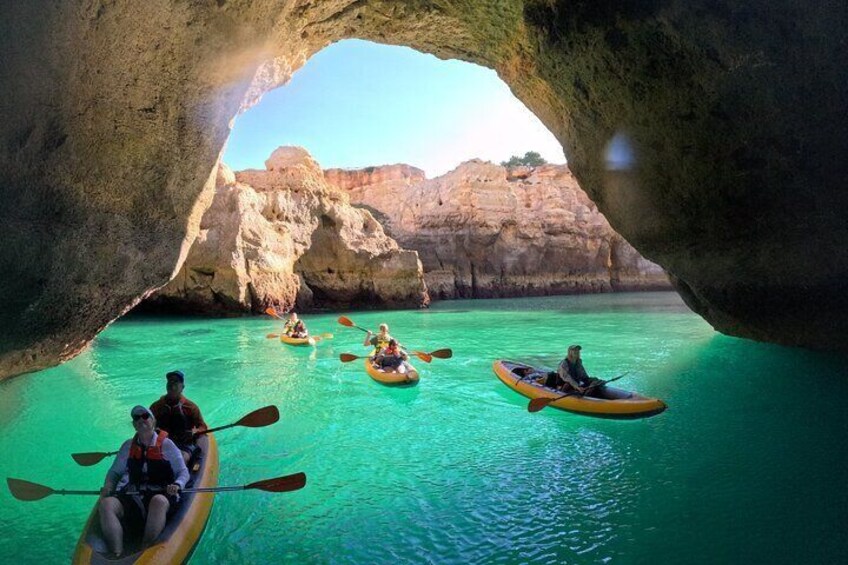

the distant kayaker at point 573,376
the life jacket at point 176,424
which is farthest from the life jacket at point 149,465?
the distant kayaker at point 573,376

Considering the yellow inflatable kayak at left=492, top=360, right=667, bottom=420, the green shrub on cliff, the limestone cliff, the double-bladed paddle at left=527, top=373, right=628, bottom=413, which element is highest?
the green shrub on cliff

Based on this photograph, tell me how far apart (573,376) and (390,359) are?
13.4 ft

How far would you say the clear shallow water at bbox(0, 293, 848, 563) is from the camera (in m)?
4.47

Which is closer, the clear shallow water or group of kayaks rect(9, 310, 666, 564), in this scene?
group of kayaks rect(9, 310, 666, 564)

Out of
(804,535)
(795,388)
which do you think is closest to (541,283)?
(795,388)

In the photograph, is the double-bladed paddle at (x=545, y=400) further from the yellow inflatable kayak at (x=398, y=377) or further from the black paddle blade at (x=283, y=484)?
the black paddle blade at (x=283, y=484)

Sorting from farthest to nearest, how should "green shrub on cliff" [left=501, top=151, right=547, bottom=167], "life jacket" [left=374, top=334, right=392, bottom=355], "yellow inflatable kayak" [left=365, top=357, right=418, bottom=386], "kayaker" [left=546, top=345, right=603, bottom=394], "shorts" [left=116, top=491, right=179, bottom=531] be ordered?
1. "green shrub on cliff" [left=501, top=151, right=547, bottom=167]
2. "life jacket" [left=374, top=334, right=392, bottom=355]
3. "yellow inflatable kayak" [left=365, top=357, right=418, bottom=386]
4. "kayaker" [left=546, top=345, right=603, bottom=394]
5. "shorts" [left=116, top=491, right=179, bottom=531]

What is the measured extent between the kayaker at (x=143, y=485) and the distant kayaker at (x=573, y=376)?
6.15m

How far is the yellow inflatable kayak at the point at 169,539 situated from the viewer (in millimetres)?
3734

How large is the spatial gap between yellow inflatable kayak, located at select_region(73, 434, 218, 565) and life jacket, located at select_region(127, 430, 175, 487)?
286 millimetres

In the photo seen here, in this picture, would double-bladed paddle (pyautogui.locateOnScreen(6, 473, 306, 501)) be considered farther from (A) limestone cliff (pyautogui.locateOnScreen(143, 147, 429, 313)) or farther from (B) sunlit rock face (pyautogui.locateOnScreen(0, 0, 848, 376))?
(A) limestone cliff (pyautogui.locateOnScreen(143, 147, 429, 313))

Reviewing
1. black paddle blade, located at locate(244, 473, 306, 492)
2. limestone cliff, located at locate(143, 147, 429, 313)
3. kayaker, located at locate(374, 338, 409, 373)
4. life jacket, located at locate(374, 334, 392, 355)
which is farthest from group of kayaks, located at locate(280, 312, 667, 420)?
limestone cliff, located at locate(143, 147, 429, 313)

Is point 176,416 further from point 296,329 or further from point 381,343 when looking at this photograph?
point 296,329

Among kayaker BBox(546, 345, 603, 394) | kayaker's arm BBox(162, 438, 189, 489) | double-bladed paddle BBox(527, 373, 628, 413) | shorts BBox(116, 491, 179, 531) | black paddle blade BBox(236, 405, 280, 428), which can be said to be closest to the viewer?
shorts BBox(116, 491, 179, 531)
